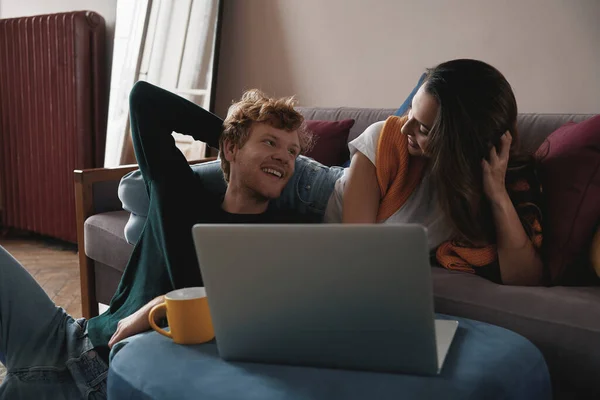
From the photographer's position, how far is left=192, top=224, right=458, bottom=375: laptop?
790 mm

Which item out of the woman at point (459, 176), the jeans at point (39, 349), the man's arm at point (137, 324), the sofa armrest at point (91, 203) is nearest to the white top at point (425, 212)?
the woman at point (459, 176)

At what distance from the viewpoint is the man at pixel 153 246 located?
1386 mm

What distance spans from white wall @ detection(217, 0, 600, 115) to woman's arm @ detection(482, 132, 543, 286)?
73cm

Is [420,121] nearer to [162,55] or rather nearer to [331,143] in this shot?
[331,143]

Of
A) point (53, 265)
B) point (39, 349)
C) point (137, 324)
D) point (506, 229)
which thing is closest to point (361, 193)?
point (506, 229)

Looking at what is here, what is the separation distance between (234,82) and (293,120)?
1.66 meters

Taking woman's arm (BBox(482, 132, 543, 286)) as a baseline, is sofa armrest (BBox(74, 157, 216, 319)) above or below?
below

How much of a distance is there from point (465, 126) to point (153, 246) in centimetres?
72

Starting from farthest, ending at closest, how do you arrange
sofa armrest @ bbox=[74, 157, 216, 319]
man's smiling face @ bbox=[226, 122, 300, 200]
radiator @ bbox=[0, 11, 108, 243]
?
radiator @ bbox=[0, 11, 108, 243], sofa armrest @ bbox=[74, 157, 216, 319], man's smiling face @ bbox=[226, 122, 300, 200]

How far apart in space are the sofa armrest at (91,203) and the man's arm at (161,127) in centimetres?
75

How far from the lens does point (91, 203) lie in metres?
2.36

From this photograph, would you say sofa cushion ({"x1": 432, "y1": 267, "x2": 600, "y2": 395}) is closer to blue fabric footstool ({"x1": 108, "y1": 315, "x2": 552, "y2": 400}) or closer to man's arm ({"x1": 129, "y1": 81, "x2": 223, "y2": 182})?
blue fabric footstool ({"x1": 108, "y1": 315, "x2": 552, "y2": 400})

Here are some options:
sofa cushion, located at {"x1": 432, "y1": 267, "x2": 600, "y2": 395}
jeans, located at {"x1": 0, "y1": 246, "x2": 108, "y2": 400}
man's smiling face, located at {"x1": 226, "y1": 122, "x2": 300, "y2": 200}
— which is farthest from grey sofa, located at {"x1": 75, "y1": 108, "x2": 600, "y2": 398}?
jeans, located at {"x1": 0, "y1": 246, "x2": 108, "y2": 400}

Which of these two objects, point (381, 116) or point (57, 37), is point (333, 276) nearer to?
point (381, 116)
